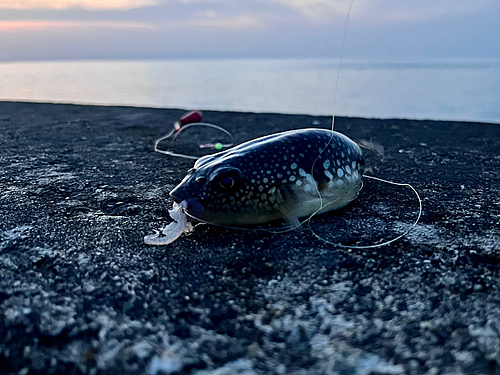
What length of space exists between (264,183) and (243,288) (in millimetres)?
683

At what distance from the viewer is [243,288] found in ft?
6.60

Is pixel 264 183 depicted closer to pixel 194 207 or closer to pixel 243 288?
pixel 194 207

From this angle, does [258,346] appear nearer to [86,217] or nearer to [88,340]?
[88,340]

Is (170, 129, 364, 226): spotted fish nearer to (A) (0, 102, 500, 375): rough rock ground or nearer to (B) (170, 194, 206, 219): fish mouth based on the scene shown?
(B) (170, 194, 206, 219): fish mouth

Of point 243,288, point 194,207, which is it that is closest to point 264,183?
point 194,207

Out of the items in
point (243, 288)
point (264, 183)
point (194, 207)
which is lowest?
point (243, 288)

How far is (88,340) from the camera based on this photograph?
5.55 feet

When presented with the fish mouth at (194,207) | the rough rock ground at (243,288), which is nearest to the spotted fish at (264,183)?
the fish mouth at (194,207)

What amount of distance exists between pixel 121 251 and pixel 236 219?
612 millimetres

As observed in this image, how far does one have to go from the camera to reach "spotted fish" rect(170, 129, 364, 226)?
98.4 inches

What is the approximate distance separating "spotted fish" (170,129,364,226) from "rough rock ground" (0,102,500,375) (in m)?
0.13

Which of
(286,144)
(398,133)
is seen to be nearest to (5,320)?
(286,144)

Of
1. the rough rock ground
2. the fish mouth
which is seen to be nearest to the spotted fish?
the fish mouth

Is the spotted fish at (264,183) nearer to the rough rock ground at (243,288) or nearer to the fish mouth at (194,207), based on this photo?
the fish mouth at (194,207)
